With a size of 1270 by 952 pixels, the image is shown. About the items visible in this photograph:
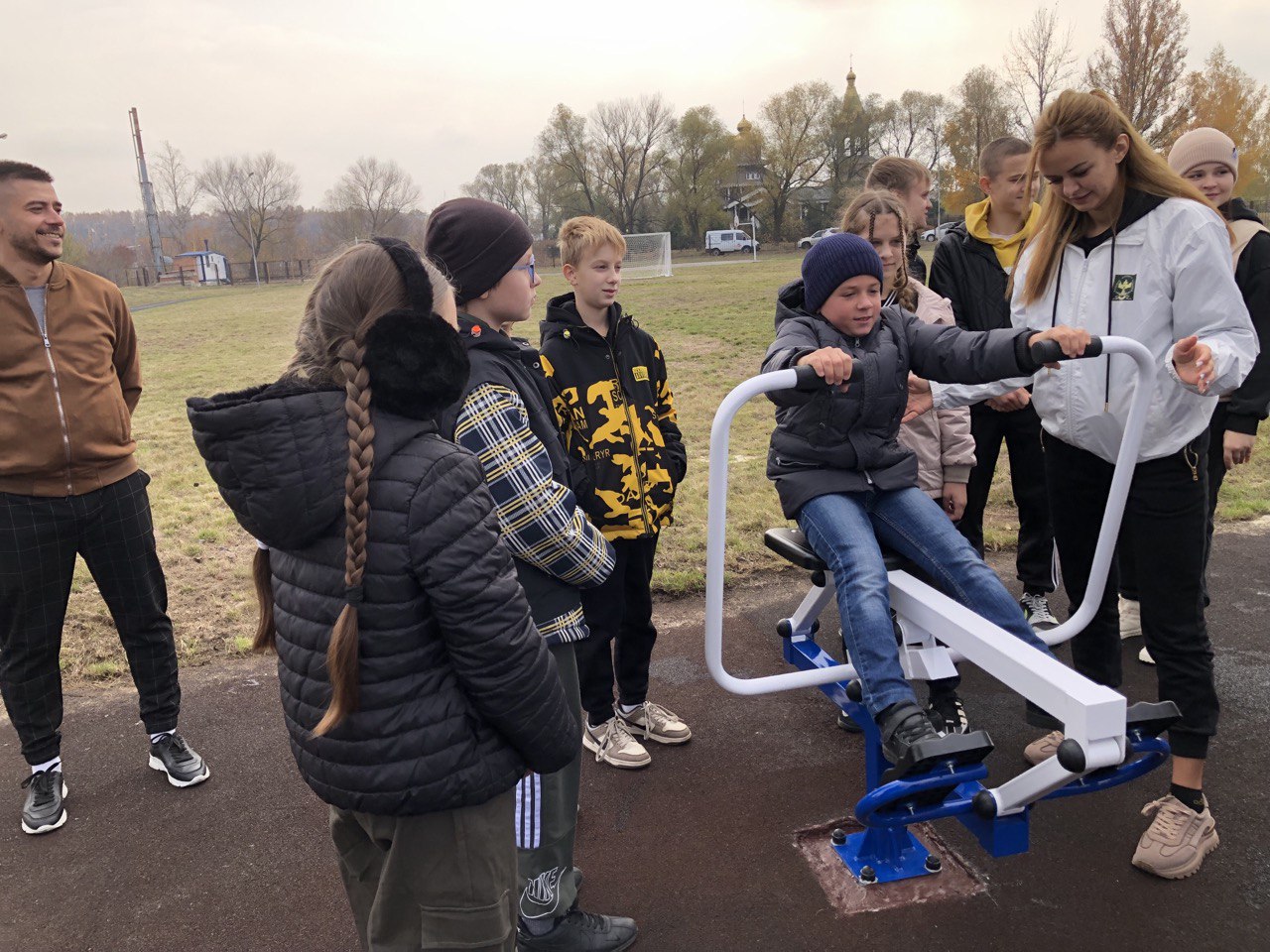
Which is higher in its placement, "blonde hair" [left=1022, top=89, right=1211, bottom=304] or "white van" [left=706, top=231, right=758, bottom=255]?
"blonde hair" [left=1022, top=89, right=1211, bottom=304]

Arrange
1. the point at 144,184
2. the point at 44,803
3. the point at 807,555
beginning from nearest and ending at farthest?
1. the point at 807,555
2. the point at 44,803
3. the point at 144,184

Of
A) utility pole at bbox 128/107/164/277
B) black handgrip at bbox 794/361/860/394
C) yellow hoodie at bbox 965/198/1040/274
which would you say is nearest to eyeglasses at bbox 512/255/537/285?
black handgrip at bbox 794/361/860/394

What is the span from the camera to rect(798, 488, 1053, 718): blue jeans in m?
2.63

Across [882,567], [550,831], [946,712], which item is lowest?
[550,831]

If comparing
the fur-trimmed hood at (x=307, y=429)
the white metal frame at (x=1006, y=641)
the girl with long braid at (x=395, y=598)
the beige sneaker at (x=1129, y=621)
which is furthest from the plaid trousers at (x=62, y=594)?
the beige sneaker at (x=1129, y=621)

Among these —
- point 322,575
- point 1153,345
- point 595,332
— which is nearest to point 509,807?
point 322,575

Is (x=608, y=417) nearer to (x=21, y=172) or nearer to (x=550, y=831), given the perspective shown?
(x=550, y=831)

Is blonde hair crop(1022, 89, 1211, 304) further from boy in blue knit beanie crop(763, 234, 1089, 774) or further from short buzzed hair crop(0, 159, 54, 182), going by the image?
short buzzed hair crop(0, 159, 54, 182)

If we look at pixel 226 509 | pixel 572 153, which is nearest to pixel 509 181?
pixel 572 153

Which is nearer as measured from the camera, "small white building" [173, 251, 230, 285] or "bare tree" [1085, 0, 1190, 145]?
"bare tree" [1085, 0, 1190, 145]

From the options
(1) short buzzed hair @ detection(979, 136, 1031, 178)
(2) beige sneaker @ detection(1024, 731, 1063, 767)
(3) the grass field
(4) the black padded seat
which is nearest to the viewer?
(4) the black padded seat

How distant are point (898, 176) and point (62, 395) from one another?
144 inches

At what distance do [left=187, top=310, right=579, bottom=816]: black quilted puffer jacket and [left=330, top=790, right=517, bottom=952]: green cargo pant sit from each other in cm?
8

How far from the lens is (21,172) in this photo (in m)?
3.42
